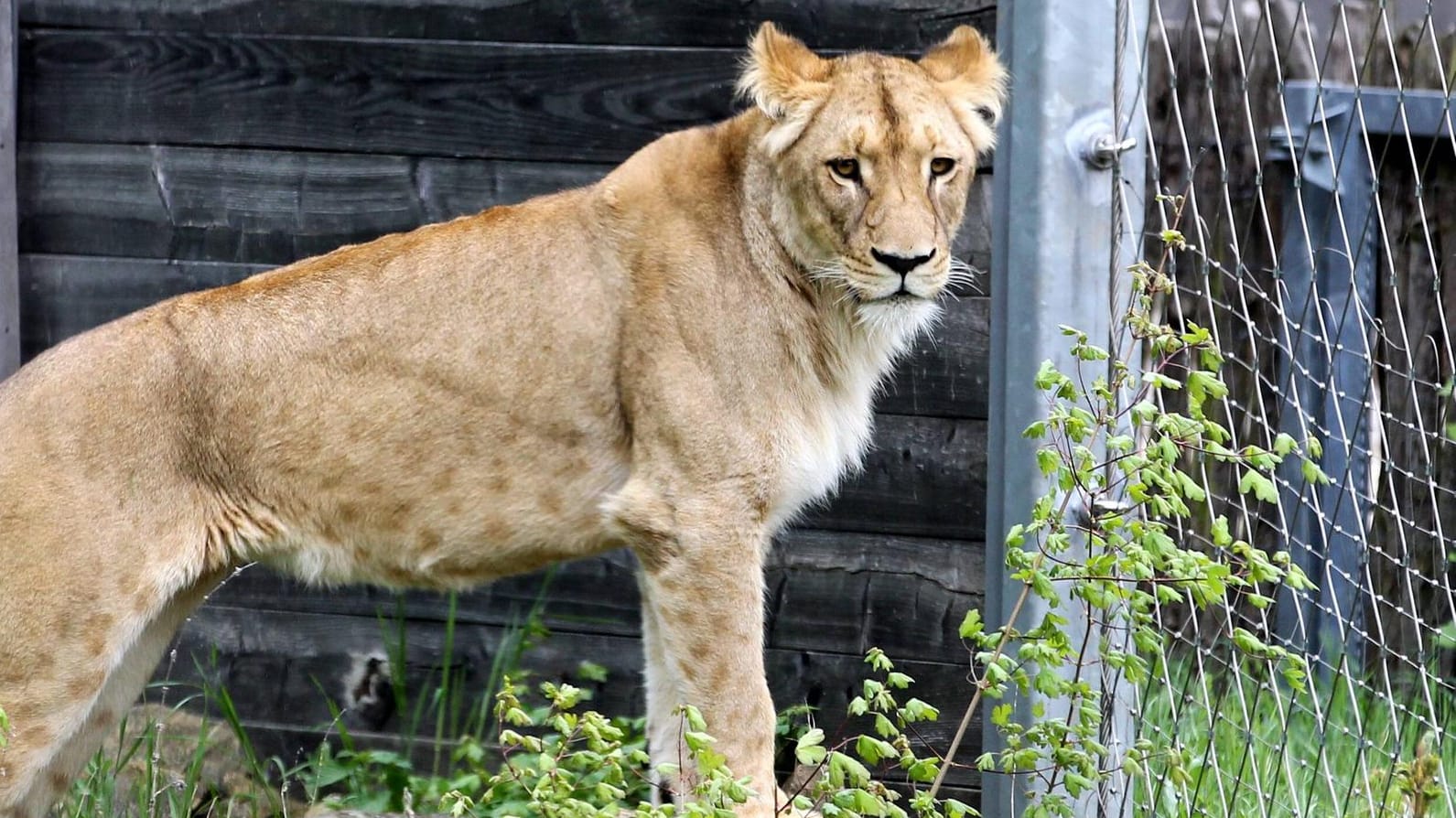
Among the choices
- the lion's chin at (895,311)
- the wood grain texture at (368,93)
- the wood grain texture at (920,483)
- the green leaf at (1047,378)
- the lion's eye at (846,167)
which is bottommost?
the green leaf at (1047,378)

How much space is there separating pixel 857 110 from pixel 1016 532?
1.22 m

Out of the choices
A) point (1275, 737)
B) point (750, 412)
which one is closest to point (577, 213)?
point (750, 412)

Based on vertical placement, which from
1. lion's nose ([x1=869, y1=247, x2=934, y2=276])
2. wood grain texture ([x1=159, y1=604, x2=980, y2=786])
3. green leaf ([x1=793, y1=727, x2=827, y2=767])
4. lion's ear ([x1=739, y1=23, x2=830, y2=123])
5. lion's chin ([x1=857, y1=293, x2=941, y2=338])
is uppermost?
lion's ear ([x1=739, y1=23, x2=830, y2=123])

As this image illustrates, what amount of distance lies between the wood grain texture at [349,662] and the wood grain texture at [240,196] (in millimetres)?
1122

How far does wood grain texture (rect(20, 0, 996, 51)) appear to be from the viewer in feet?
14.0

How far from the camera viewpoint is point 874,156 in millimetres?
3395

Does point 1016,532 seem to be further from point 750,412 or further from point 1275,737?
point 1275,737

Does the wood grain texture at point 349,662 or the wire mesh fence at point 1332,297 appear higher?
the wire mesh fence at point 1332,297

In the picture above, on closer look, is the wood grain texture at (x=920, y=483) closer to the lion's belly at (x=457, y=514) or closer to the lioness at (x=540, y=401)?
the lioness at (x=540, y=401)

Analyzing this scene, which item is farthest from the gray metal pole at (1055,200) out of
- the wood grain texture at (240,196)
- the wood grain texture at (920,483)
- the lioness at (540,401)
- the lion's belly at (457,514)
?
the wood grain texture at (240,196)

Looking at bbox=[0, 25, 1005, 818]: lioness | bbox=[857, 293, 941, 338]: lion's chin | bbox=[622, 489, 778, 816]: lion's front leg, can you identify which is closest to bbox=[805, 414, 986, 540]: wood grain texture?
bbox=[0, 25, 1005, 818]: lioness

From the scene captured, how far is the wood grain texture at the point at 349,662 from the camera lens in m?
4.75

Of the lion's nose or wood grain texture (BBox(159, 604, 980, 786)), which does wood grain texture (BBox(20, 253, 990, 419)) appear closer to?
wood grain texture (BBox(159, 604, 980, 786))

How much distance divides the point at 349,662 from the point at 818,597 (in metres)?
1.46
